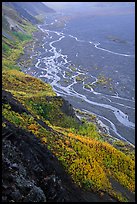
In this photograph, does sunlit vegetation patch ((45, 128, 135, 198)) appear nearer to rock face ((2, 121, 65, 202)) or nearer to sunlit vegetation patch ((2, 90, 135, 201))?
sunlit vegetation patch ((2, 90, 135, 201))

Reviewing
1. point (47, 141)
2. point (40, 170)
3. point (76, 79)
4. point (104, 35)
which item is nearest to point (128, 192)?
point (47, 141)

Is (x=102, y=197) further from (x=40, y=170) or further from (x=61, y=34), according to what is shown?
(x=61, y=34)

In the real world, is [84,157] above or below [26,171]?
below

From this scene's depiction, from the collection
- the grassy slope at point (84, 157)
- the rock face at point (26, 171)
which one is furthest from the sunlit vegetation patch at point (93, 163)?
the rock face at point (26, 171)

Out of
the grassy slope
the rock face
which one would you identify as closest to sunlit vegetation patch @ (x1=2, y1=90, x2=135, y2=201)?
the grassy slope

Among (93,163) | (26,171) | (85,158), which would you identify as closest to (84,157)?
(85,158)

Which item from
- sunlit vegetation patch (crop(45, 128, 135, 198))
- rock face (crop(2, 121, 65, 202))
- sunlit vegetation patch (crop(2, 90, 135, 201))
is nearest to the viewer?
rock face (crop(2, 121, 65, 202))

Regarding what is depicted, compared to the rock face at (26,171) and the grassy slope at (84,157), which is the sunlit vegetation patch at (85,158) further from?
the rock face at (26,171)

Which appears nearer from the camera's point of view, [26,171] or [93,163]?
[26,171]

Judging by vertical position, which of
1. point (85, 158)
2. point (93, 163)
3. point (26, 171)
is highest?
point (26, 171)

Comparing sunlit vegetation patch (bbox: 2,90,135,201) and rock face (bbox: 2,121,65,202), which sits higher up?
rock face (bbox: 2,121,65,202)

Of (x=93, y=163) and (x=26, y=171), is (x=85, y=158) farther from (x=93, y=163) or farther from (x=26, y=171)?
(x=26, y=171)
